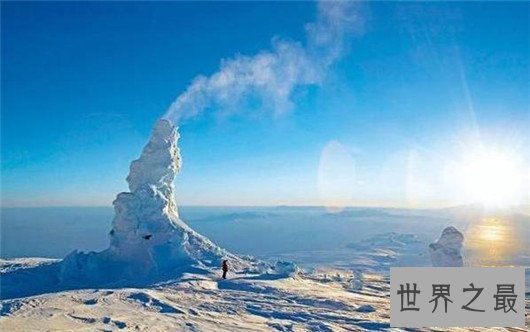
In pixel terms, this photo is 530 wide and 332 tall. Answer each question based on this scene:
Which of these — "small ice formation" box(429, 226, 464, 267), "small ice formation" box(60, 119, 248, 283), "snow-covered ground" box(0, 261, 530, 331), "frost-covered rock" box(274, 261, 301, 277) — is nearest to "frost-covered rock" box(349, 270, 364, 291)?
"snow-covered ground" box(0, 261, 530, 331)

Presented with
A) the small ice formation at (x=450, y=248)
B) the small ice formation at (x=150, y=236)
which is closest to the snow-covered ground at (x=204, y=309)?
the small ice formation at (x=150, y=236)

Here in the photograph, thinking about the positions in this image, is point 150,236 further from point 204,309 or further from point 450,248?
point 450,248

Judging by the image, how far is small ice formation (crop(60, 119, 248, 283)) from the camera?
49125 mm

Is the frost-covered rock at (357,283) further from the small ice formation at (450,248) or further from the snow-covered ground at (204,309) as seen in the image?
the small ice formation at (450,248)

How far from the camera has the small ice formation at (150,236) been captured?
49125 millimetres

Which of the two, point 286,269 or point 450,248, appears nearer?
point 286,269

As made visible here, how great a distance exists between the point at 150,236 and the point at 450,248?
118 ft

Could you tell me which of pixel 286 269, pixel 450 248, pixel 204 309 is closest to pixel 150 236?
pixel 286 269

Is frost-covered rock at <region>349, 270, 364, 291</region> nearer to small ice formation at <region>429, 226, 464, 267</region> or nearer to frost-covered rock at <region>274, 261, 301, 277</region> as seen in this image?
frost-covered rock at <region>274, 261, 301, 277</region>

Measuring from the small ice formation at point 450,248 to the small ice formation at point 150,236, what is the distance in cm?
2476

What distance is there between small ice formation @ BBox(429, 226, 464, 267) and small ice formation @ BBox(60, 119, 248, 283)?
2476cm

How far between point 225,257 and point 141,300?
758 inches

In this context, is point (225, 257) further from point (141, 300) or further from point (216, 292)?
point (141, 300)

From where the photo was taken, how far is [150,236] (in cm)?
5278
